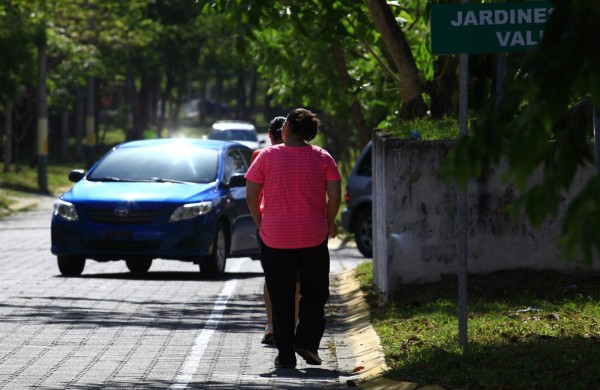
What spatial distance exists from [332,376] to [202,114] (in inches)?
4180

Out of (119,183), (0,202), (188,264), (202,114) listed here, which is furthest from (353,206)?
(202,114)

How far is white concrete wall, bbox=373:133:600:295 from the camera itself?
12.7 metres

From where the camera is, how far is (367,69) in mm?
25391

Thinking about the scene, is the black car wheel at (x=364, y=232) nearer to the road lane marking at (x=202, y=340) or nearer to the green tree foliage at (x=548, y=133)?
the road lane marking at (x=202, y=340)

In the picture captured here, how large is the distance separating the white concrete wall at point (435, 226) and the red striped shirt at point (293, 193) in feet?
10.3

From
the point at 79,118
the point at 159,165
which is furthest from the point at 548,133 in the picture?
the point at 79,118

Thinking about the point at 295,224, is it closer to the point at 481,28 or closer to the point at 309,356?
the point at 309,356

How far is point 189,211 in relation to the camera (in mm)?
15906

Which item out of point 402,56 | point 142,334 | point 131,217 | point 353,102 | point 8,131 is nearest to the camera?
point 142,334

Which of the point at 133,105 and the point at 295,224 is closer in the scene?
the point at 295,224

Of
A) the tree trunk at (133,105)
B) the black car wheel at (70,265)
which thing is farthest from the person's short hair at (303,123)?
the tree trunk at (133,105)

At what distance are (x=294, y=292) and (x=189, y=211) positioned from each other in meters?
6.40

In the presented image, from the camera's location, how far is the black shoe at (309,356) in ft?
31.4

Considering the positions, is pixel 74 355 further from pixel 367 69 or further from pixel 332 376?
pixel 367 69
